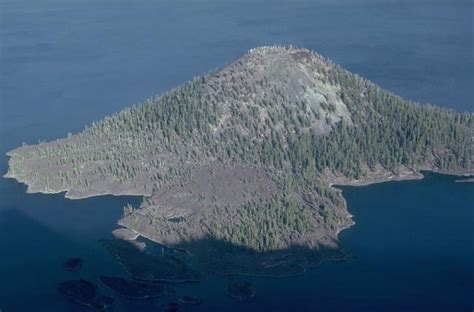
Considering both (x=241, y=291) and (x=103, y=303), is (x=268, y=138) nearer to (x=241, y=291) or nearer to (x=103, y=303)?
(x=241, y=291)

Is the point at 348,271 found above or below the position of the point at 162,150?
below

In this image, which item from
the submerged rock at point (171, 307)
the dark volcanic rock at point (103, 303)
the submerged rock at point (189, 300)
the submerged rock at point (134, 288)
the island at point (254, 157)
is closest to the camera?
the submerged rock at point (171, 307)

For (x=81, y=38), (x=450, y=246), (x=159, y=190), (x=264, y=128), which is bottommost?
(x=450, y=246)

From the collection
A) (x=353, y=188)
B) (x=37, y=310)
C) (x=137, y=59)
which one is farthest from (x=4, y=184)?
(x=137, y=59)

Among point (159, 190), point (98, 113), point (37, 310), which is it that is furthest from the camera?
point (98, 113)

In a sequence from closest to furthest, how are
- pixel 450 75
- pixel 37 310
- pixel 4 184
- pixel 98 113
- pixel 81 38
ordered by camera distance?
pixel 37 310 → pixel 4 184 → pixel 98 113 → pixel 450 75 → pixel 81 38

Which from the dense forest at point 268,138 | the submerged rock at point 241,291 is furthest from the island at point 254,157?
the submerged rock at point 241,291

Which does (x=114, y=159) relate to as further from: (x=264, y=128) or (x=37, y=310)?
(x=37, y=310)

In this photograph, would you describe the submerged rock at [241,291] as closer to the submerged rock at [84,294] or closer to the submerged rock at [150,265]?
the submerged rock at [150,265]
